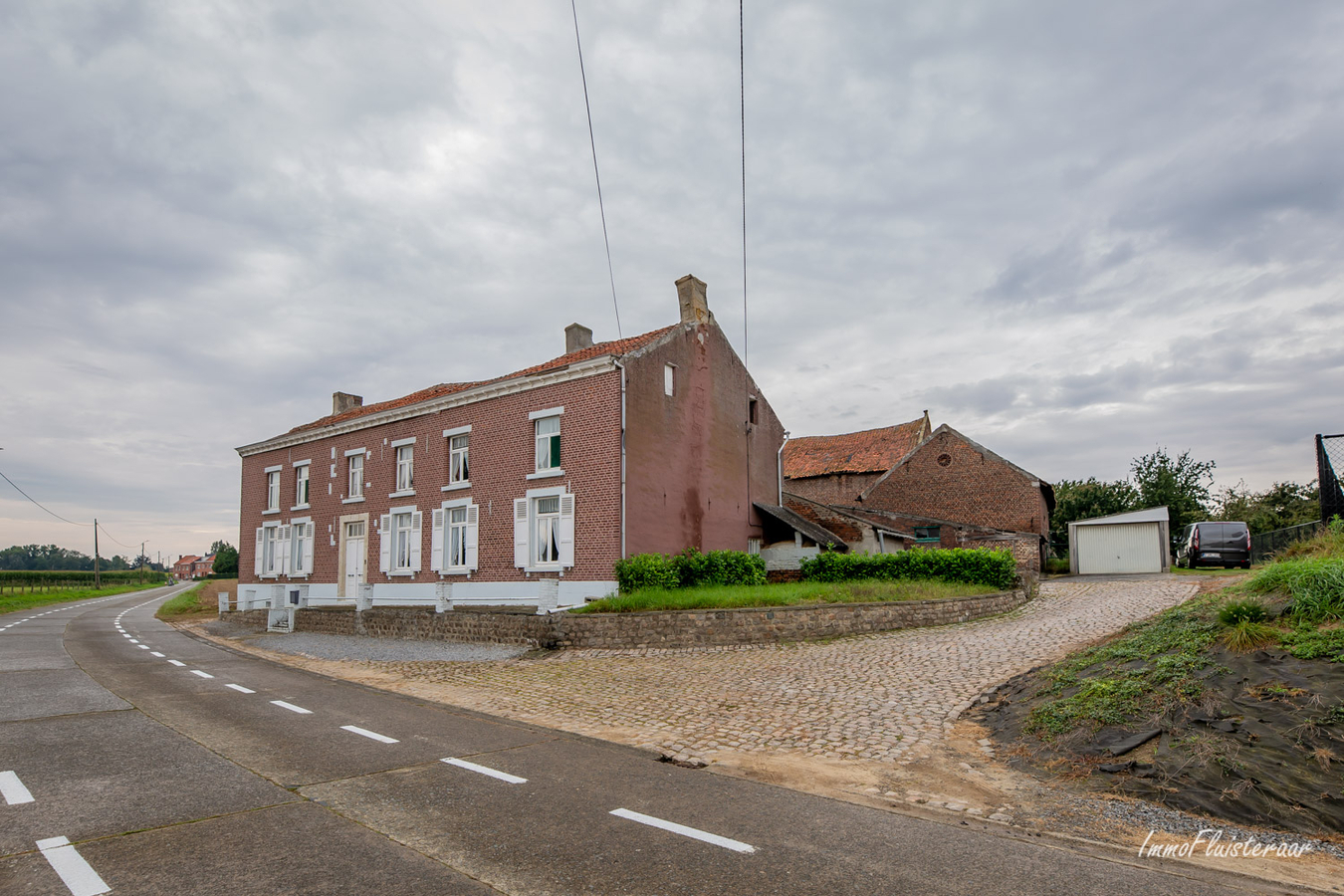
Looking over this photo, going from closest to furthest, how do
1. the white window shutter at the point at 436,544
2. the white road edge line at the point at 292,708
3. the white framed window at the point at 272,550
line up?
1. the white road edge line at the point at 292,708
2. the white window shutter at the point at 436,544
3. the white framed window at the point at 272,550

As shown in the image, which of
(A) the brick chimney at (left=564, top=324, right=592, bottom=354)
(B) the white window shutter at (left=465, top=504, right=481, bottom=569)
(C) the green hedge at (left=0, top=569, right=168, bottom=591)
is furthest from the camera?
(C) the green hedge at (left=0, top=569, right=168, bottom=591)

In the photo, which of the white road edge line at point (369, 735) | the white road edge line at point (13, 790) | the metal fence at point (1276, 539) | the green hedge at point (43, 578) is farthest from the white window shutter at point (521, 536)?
the green hedge at point (43, 578)

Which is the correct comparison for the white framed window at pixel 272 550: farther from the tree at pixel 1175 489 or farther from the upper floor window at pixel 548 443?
the tree at pixel 1175 489

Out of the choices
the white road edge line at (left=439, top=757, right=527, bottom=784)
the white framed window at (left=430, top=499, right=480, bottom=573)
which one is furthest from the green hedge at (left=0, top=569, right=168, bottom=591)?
the white road edge line at (left=439, top=757, right=527, bottom=784)

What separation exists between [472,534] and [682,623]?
957 cm

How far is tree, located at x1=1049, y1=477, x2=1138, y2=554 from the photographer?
4094 cm

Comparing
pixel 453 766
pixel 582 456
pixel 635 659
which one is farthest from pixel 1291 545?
pixel 582 456

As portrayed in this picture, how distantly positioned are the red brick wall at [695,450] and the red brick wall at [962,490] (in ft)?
32.5

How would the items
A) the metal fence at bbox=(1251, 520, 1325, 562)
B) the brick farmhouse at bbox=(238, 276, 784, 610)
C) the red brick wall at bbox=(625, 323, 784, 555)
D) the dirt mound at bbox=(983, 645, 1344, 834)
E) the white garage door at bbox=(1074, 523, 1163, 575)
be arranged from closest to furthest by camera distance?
the dirt mound at bbox=(983, 645, 1344, 834) < the metal fence at bbox=(1251, 520, 1325, 562) < the brick farmhouse at bbox=(238, 276, 784, 610) < the red brick wall at bbox=(625, 323, 784, 555) < the white garage door at bbox=(1074, 523, 1163, 575)

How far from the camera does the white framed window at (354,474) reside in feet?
88.7

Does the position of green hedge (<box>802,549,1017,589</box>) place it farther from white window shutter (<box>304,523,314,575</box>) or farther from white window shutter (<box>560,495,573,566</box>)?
white window shutter (<box>304,523,314,575</box>)

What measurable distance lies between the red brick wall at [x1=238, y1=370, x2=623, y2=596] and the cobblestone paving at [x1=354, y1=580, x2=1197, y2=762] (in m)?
5.19

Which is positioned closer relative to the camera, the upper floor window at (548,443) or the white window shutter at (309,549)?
the upper floor window at (548,443)

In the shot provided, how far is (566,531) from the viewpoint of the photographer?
66.0ft
